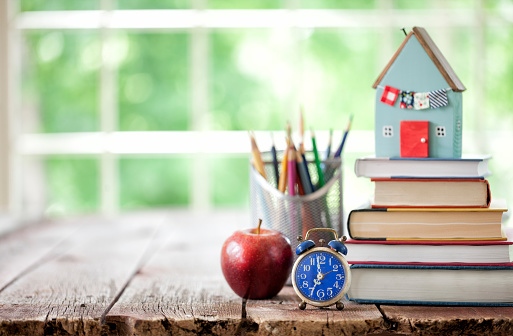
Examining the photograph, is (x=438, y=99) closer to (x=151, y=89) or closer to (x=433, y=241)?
(x=433, y=241)

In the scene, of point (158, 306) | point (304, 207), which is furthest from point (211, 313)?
point (304, 207)

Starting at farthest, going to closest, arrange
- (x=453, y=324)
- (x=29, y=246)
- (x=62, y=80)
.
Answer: (x=62, y=80), (x=29, y=246), (x=453, y=324)

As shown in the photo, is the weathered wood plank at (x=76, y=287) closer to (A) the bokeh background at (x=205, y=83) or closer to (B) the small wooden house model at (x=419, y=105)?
(B) the small wooden house model at (x=419, y=105)

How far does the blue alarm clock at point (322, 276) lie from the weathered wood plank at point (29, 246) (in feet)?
1.81

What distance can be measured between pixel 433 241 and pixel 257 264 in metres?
0.28

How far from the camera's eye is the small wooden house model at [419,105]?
95cm

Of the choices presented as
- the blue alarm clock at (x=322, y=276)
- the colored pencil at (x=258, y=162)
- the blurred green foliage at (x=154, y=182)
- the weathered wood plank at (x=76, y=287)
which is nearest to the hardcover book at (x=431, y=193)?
the blue alarm clock at (x=322, y=276)

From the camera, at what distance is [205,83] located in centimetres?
343

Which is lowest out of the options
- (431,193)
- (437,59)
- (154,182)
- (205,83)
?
(154,182)

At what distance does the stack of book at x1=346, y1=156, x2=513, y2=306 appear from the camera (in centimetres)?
89

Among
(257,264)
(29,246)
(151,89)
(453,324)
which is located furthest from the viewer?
(151,89)

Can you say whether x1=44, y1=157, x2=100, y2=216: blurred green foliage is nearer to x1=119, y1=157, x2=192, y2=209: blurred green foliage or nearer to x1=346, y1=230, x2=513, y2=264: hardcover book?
x1=119, y1=157, x2=192, y2=209: blurred green foliage

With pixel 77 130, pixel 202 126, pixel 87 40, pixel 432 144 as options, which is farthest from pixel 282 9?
pixel 432 144

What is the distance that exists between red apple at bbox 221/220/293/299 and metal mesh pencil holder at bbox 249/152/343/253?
93 mm
